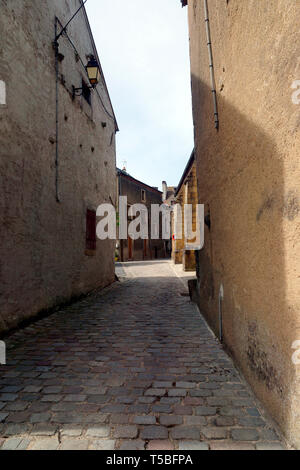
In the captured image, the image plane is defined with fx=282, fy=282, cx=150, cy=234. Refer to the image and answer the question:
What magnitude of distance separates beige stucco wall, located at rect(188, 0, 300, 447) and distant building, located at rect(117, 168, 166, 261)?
734 inches

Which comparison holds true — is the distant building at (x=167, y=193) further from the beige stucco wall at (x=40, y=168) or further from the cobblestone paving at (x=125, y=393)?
the cobblestone paving at (x=125, y=393)

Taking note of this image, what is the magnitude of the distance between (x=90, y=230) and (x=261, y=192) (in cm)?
633

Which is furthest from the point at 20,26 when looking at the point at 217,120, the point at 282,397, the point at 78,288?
the point at 282,397

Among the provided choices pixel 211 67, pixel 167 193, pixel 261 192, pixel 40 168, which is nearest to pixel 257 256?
pixel 261 192

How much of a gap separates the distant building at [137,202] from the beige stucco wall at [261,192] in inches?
734

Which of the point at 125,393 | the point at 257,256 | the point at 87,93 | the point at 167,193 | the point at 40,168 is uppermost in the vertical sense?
the point at 167,193

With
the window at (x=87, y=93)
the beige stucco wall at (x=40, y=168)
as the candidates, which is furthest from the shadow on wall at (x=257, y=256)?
the window at (x=87, y=93)

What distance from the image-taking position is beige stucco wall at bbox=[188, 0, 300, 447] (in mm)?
1695

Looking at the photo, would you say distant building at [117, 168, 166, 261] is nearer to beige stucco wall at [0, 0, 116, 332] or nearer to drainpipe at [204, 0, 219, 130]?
beige stucco wall at [0, 0, 116, 332]

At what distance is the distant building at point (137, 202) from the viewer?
22.9 m

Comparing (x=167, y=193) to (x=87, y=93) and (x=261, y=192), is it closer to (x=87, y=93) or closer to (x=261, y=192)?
(x=87, y=93)

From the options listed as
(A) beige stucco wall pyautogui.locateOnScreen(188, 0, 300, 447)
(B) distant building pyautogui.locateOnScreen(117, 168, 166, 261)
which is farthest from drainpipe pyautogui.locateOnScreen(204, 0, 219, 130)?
(B) distant building pyautogui.locateOnScreen(117, 168, 166, 261)

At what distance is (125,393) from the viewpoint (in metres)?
2.45

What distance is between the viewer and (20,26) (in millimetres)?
4652
